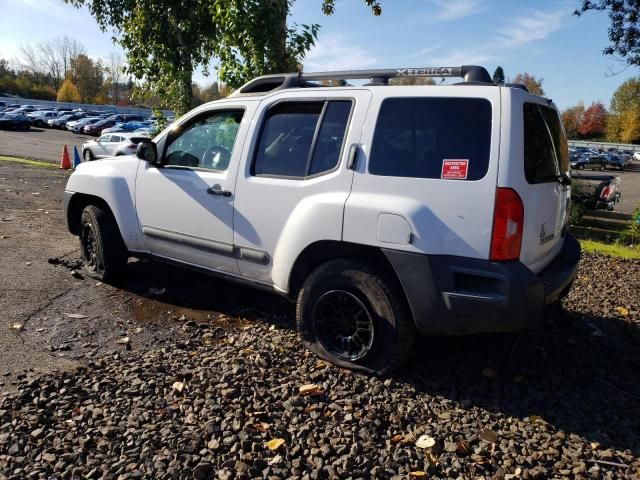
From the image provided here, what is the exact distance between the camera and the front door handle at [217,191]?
13.3 ft

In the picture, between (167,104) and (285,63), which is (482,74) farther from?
(167,104)

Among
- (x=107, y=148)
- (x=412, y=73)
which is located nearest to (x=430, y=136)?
(x=412, y=73)

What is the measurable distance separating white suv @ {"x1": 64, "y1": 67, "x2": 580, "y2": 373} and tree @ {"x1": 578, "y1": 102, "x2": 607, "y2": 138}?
313 feet

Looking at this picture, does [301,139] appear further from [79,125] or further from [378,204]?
[79,125]

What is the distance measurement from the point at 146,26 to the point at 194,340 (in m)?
7.68

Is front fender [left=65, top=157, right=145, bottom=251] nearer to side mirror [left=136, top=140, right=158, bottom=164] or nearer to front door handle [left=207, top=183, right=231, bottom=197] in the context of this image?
side mirror [left=136, top=140, right=158, bottom=164]

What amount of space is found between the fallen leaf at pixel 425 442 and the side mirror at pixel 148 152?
3211 millimetres

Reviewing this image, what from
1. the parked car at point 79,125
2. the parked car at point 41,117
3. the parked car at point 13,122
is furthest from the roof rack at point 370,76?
the parked car at point 41,117

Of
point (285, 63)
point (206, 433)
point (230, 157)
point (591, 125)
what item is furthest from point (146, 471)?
point (591, 125)

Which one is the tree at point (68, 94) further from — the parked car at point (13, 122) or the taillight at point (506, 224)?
the taillight at point (506, 224)

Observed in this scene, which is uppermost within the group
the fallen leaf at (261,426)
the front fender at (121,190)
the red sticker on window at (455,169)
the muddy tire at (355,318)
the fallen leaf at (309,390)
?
the red sticker on window at (455,169)

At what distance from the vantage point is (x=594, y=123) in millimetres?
87938

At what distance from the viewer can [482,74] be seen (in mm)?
3389

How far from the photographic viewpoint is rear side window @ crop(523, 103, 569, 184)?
3.17 m
